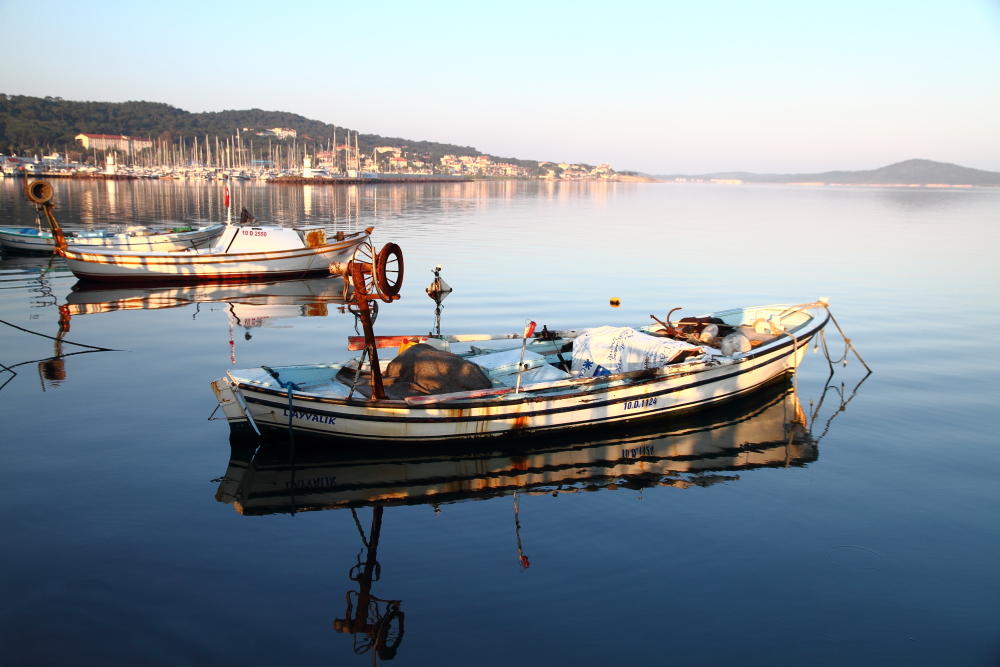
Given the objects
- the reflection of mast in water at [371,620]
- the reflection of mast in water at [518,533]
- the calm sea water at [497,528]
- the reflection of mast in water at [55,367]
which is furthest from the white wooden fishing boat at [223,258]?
the reflection of mast in water at [371,620]

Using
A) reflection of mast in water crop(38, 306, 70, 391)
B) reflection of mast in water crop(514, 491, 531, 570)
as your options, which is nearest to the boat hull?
reflection of mast in water crop(38, 306, 70, 391)

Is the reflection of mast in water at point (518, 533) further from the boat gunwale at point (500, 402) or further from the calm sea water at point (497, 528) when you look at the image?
the boat gunwale at point (500, 402)

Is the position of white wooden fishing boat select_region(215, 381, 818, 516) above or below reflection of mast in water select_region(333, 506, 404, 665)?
above

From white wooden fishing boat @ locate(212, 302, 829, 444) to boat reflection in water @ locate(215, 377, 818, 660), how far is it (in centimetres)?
32

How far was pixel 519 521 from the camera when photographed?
887cm

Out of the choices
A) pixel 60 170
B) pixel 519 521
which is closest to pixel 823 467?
pixel 519 521

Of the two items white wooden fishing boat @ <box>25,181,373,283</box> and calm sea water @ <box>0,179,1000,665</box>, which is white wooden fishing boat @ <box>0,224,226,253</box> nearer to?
white wooden fishing boat @ <box>25,181,373,283</box>

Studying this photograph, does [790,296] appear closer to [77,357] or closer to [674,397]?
[674,397]

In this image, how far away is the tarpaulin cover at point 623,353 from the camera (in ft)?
40.9

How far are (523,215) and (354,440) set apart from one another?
56.4m

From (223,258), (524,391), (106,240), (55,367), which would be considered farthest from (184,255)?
(524,391)

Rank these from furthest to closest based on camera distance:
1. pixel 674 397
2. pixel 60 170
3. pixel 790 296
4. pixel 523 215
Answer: pixel 60 170, pixel 523 215, pixel 790 296, pixel 674 397

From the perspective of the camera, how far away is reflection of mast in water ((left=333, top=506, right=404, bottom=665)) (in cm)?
636

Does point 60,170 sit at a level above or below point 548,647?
above
